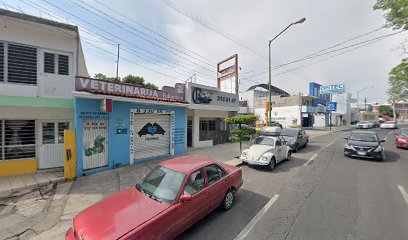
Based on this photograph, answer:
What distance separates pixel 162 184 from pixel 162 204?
581mm

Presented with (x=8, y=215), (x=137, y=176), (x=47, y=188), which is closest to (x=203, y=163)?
(x=137, y=176)

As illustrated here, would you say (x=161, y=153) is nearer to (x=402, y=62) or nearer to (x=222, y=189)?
(x=222, y=189)

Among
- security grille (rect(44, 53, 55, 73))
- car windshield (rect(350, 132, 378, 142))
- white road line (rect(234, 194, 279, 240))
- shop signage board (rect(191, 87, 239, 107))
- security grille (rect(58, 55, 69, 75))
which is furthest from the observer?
shop signage board (rect(191, 87, 239, 107))

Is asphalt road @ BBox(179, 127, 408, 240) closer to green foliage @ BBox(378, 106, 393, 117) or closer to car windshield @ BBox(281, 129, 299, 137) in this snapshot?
car windshield @ BBox(281, 129, 299, 137)

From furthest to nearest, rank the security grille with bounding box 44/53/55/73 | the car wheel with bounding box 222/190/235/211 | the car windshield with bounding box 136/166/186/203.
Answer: the security grille with bounding box 44/53/55/73, the car wheel with bounding box 222/190/235/211, the car windshield with bounding box 136/166/186/203

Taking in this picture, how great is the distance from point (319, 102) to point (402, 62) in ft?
94.8

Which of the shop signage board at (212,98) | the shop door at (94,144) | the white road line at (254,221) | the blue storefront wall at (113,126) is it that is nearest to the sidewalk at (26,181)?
the blue storefront wall at (113,126)

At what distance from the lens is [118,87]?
887 centimetres

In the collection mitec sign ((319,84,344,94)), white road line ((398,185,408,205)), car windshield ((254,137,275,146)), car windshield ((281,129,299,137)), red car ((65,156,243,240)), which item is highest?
mitec sign ((319,84,344,94))

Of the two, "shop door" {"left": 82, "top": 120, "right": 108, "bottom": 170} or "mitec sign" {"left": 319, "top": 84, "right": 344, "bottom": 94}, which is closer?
"shop door" {"left": 82, "top": 120, "right": 108, "bottom": 170}

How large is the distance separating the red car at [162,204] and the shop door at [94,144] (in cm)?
489

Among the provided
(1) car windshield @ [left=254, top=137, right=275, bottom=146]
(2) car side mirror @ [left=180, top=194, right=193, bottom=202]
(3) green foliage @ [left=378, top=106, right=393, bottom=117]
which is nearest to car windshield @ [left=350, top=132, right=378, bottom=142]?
(1) car windshield @ [left=254, top=137, right=275, bottom=146]

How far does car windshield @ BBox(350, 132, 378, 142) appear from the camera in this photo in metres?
10.7

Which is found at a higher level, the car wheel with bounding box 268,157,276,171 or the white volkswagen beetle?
the white volkswagen beetle
